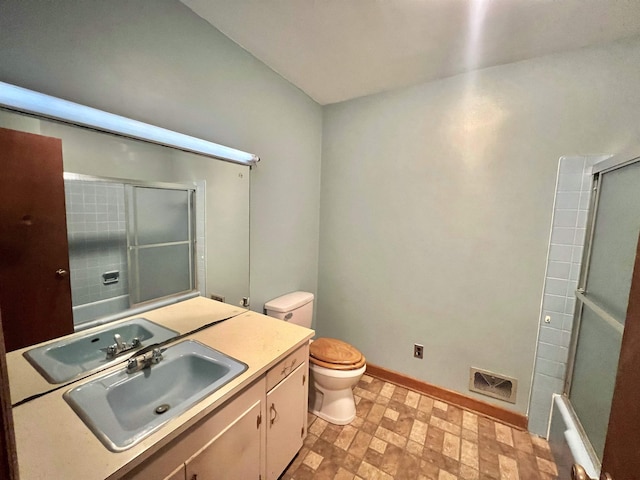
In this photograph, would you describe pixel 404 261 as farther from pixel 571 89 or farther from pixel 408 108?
pixel 571 89

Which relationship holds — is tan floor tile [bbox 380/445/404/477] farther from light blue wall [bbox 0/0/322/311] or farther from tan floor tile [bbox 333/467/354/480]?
light blue wall [bbox 0/0/322/311]

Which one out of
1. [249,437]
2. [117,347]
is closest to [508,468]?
[249,437]

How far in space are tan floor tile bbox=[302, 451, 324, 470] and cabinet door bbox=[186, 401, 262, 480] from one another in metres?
0.44

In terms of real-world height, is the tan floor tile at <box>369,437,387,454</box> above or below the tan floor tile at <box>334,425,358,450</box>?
above

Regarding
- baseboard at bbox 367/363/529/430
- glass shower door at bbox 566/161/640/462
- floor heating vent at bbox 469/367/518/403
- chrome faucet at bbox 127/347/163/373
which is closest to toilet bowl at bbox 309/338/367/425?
baseboard at bbox 367/363/529/430

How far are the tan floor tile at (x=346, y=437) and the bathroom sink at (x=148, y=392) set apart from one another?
998mm

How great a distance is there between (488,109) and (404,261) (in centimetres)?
119

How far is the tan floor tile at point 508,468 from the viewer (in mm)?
1391

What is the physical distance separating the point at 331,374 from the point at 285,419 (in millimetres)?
457

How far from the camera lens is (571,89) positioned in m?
1.48

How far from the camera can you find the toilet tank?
1874 mm

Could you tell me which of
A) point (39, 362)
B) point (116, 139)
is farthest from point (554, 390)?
point (116, 139)

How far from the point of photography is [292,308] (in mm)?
1923

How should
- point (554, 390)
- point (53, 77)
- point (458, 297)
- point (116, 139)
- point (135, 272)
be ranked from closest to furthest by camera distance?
point (53, 77) < point (116, 139) < point (135, 272) < point (554, 390) < point (458, 297)
